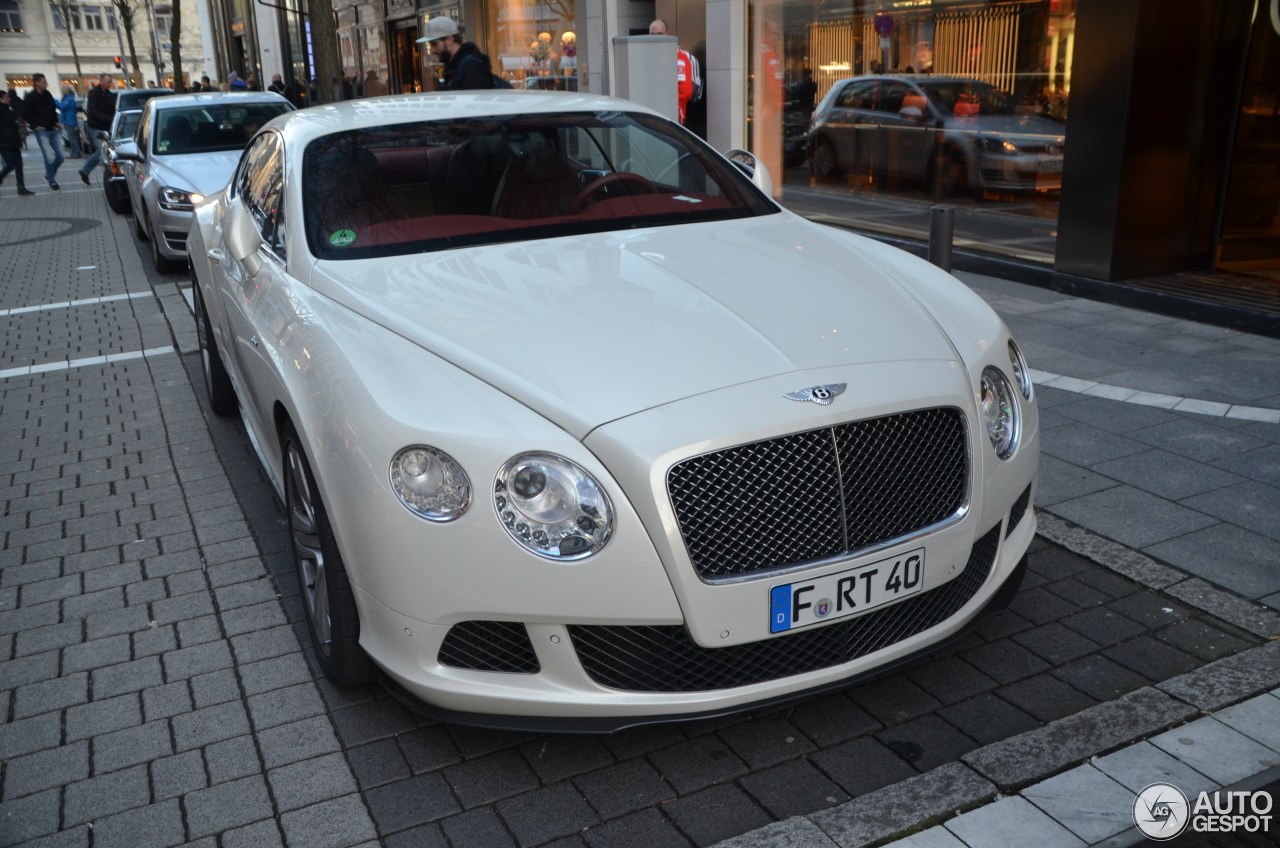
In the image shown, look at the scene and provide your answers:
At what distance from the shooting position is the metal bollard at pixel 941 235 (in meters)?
5.09

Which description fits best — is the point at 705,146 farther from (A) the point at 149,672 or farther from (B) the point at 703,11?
(B) the point at 703,11

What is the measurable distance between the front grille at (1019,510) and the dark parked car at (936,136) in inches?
229

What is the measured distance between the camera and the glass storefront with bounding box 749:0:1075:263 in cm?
865

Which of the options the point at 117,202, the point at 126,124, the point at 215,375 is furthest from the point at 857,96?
the point at 126,124

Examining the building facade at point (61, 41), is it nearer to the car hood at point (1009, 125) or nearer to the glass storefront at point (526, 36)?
the glass storefront at point (526, 36)

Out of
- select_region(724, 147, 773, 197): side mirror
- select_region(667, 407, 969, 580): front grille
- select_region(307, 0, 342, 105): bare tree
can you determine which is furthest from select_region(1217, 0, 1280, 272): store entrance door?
select_region(307, 0, 342, 105): bare tree

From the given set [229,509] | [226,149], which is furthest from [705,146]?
[226,149]

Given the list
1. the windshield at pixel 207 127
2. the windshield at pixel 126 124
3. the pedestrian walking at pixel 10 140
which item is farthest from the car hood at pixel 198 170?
the pedestrian walking at pixel 10 140

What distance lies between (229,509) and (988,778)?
132 inches

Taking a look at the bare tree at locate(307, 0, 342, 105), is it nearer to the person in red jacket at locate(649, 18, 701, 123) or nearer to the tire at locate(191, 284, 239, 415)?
the person in red jacket at locate(649, 18, 701, 123)

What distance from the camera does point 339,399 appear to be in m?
2.88

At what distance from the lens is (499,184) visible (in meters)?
4.12

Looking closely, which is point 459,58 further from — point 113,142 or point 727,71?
point 113,142

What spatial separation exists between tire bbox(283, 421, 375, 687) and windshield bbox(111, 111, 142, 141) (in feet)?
48.3
